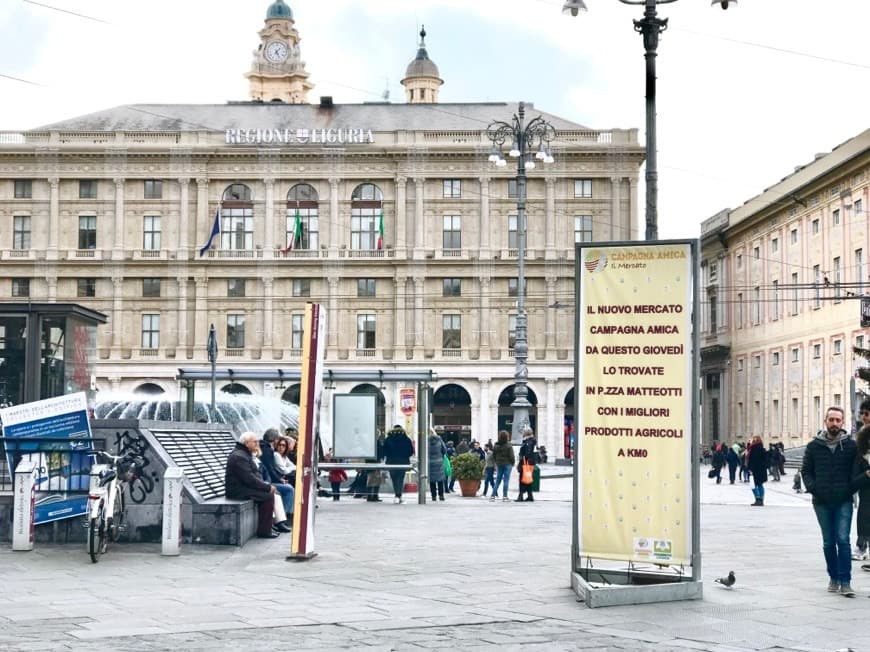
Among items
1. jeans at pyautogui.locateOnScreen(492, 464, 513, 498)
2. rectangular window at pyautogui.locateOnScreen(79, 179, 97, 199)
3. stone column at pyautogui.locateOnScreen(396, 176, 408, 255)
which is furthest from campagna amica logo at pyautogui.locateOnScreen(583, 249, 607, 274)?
rectangular window at pyautogui.locateOnScreen(79, 179, 97, 199)

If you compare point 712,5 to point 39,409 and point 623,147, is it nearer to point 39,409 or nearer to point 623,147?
point 39,409

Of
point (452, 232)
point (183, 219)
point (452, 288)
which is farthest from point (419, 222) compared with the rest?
point (183, 219)

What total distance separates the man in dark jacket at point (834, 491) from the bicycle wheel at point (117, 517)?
7645 mm

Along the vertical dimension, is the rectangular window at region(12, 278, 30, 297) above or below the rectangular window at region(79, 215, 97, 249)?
below

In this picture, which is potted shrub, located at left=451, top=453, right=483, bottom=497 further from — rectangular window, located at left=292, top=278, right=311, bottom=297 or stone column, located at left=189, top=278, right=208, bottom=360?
stone column, located at left=189, top=278, right=208, bottom=360

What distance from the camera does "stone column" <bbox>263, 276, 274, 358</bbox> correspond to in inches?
2896

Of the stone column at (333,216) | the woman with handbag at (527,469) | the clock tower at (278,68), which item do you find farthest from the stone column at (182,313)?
the woman with handbag at (527,469)

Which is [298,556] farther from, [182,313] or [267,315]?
[182,313]

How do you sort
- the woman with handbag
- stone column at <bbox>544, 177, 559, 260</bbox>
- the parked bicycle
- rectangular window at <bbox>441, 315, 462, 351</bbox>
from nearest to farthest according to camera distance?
the parked bicycle
the woman with handbag
stone column at <bbox>544, 177, 559, 260</bbox>
rectangular window at <bbox>441, 315, 462, 351</bbox>

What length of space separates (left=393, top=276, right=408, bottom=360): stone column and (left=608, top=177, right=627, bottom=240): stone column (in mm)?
11832

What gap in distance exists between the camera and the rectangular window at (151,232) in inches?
2921

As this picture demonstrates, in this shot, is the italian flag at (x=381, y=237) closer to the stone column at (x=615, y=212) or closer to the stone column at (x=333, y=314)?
the stone column at (x=333, y=314)

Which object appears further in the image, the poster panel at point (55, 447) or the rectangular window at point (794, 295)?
the rectangular window at point (794, 295)

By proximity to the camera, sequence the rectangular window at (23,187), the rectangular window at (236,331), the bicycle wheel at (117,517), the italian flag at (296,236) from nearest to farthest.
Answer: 1. the bicycle wheel at (117,517)
2. the italian flag at (296,236)
3. the rectangular window at (236,331)
4. the rectangular window at (23,187)
